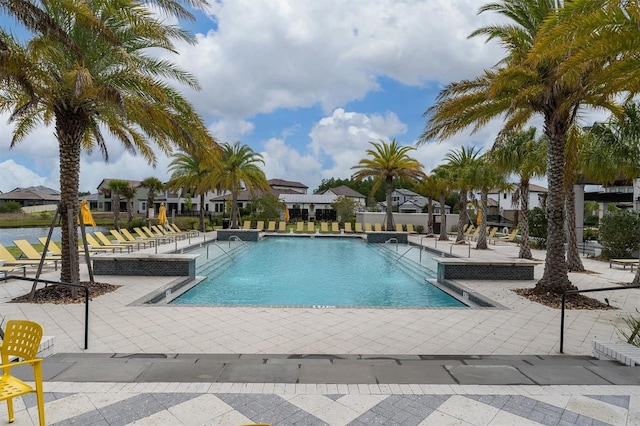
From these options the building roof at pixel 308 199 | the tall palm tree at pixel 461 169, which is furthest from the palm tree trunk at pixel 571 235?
the building roof at pixel 308 199

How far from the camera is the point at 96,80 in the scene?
28.5 ft

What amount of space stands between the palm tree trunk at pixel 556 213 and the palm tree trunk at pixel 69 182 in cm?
1045

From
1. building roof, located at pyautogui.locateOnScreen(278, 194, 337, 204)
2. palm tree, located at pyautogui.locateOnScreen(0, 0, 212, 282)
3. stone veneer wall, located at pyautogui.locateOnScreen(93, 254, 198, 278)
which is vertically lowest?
stone veneer wall, located at pyautogui.locateOnScreen(93, 254, 198, 278)

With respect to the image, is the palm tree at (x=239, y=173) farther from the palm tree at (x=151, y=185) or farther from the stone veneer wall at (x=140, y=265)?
the stone veneer wall at (x=140, y=265)

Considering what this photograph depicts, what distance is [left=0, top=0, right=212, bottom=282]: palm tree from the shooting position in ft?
24.6

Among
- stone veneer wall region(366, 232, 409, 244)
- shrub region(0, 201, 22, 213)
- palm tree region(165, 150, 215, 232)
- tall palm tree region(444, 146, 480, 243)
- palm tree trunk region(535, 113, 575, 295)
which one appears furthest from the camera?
shrub region(0, 201, 22, 213)

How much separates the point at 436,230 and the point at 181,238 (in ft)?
58.4

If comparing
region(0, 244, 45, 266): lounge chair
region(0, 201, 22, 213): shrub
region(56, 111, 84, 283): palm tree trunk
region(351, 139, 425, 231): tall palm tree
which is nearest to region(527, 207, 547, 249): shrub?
region(351, 139, 425, 231): tall palm tree

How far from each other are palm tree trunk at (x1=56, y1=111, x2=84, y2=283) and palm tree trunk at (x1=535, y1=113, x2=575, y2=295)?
10.4 metres

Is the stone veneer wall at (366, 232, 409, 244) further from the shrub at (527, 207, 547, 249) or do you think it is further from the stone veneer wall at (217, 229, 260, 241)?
the stone veneer wall at (217, 229, 260, 241)

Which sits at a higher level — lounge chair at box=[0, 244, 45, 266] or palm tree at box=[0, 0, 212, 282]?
palm tree at box=[0, 0, 212, 282]

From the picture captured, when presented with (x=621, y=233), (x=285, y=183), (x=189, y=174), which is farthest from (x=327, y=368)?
(x=285, y=183)

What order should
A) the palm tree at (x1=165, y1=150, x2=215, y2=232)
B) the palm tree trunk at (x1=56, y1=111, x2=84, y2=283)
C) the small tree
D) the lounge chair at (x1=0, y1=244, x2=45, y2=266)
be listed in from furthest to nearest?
the small tree
the palm tree at (x1=165, y1=150, x2=215, y2=232)
the lounge chair at (x1=0, y1=244, x2=45, y2=266)
the palm tree trunk at (x1=56, y1=111, x2=84, y2=283)

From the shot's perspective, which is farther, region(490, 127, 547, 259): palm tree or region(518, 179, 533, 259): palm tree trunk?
region(518, 179, 533, 259): palm tree trunk
